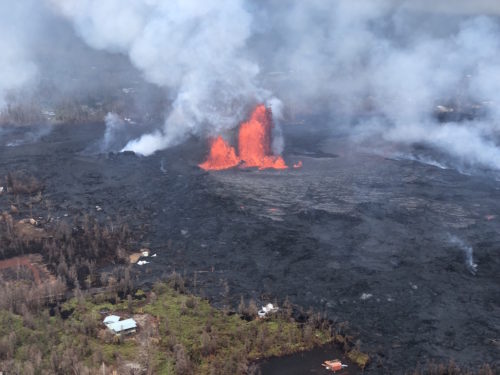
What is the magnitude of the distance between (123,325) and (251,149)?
30.6 metres

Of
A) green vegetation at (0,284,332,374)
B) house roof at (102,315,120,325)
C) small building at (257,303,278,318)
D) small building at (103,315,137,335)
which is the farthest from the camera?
small building at (257,303,278,318)

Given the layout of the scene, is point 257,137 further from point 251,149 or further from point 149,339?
point 149,339

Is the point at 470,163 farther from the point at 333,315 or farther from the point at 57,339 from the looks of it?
the point at 57,339

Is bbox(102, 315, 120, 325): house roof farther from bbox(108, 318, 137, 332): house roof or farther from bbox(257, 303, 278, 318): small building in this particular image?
bbox(257, 303, 278, 318): small building

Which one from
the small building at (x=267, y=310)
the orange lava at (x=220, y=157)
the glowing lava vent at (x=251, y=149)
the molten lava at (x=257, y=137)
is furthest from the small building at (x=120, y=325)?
the molten lava at (x=257, y=137)

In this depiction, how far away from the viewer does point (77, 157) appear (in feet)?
181

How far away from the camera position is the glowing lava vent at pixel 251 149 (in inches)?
2002

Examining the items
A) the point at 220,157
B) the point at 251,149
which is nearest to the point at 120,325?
the point at 220,157

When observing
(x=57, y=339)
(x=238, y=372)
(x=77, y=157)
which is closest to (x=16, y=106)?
(x=77, y=157)

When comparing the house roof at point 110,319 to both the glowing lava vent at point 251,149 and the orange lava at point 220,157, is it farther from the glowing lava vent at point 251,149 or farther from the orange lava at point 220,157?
the glowing lava vent at point 251,149

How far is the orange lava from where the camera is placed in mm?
50594

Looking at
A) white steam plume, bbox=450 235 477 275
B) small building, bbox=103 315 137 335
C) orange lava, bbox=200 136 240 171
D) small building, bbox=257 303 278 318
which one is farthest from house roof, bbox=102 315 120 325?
orange lava, bbox=200 136 240 171

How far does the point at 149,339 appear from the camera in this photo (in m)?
24.0

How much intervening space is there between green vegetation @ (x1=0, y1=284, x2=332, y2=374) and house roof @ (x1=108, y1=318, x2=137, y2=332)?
412 millimetres
